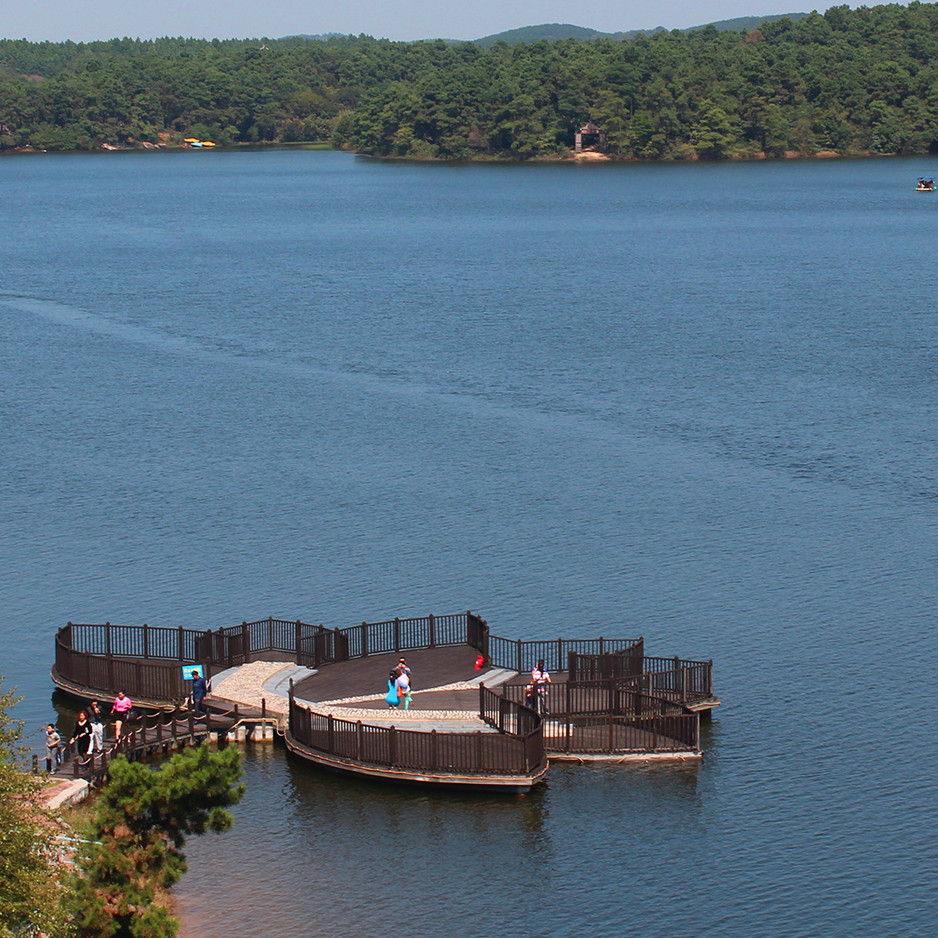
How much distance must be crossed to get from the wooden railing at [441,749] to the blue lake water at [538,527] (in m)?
0.75

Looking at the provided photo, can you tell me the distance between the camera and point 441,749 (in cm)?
3656

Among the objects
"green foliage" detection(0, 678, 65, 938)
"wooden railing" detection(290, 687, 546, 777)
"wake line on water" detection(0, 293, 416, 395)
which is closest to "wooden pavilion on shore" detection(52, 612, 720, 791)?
"wooden railing" detection(290, 687, 546, 777)

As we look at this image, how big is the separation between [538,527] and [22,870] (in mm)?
38304

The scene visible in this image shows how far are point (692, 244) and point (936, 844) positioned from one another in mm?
126792

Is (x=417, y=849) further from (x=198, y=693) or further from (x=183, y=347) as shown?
(x=183, y=347)

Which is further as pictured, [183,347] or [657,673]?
[183,347]

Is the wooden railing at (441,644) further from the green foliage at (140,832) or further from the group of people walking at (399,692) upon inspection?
the green foliage at (140,832)

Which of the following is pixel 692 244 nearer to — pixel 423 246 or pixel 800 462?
pixel 423 246

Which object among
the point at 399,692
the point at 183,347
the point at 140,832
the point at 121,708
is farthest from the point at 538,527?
the point at 183,347

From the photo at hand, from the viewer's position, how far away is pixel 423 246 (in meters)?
157

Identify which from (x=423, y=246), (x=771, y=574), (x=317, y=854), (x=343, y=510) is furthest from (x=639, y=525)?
(x=423, y=246)

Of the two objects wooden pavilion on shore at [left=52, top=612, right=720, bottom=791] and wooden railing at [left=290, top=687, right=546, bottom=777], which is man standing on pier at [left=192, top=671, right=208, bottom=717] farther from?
wooden railing at [left=290, top=687, right=546, bottom=777]

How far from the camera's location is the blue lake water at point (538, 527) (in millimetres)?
33406

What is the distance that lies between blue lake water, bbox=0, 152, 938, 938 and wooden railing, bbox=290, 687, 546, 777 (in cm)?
75
